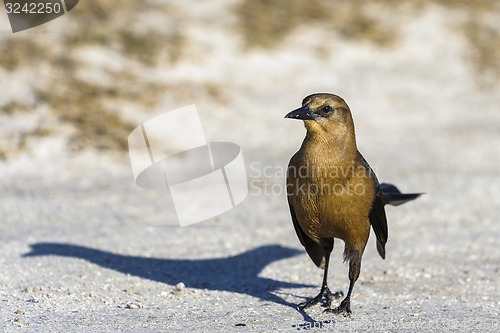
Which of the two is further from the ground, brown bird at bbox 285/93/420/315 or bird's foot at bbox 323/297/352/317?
brown bird at bbox 285/93/420/315

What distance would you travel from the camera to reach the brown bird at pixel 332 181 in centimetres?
536

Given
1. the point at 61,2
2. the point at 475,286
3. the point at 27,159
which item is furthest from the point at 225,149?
the point at 475,286

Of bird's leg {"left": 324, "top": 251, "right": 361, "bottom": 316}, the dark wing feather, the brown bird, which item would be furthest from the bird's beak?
bird's leg {"left": 324, "top": 251, "right": 361, "bottom": 316}

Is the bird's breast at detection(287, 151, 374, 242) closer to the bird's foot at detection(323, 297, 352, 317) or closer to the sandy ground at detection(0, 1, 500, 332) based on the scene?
the bird's foot at detection(323, 297, 352, 317)

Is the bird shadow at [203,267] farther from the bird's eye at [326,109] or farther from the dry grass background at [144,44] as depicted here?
the dry grass background at [144,44]

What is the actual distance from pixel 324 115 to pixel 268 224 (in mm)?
3783

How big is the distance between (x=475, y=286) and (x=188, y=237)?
3.34m

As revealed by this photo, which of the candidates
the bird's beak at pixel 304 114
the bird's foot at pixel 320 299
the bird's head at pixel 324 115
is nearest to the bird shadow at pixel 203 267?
the bird's foot at pixel 320 299

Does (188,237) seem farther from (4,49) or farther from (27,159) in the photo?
(4,49)

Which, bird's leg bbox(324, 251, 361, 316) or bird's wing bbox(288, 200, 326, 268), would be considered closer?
bird's leg bbox(324, 251, 361, 316)

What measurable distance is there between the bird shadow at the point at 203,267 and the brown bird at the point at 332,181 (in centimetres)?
99

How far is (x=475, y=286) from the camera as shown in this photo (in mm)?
6738
